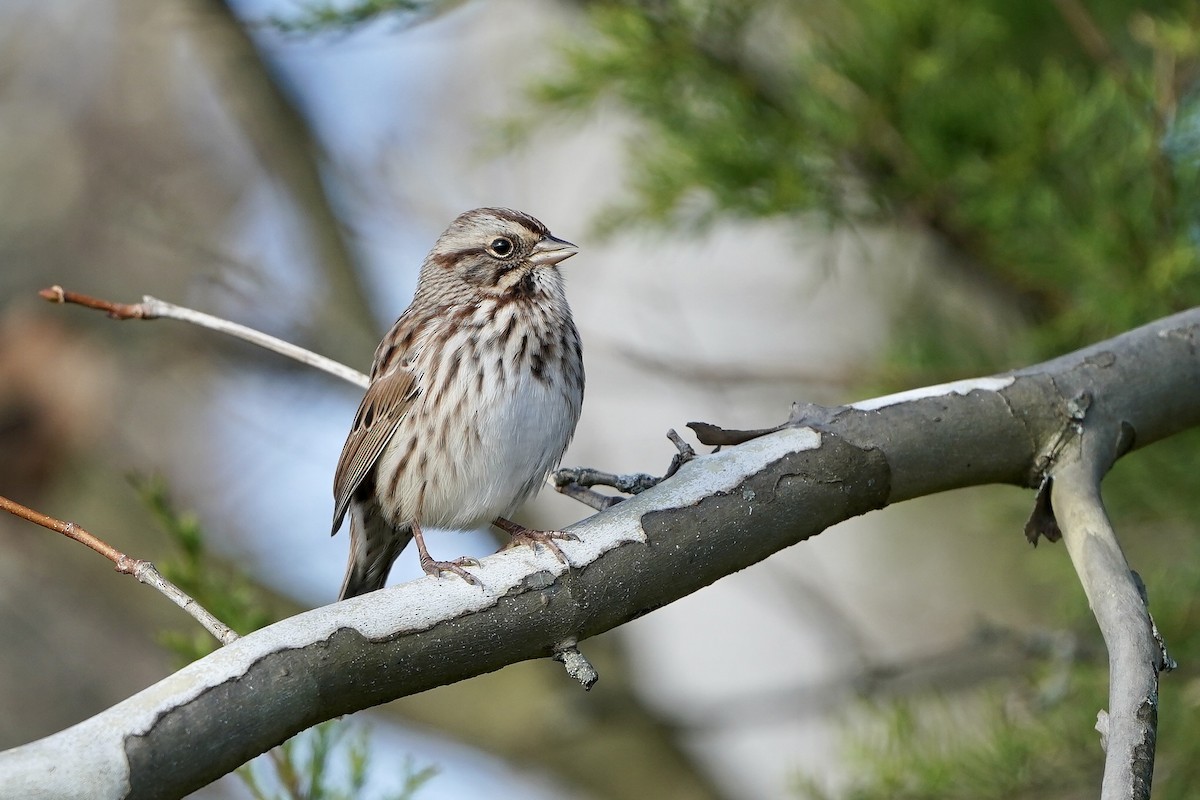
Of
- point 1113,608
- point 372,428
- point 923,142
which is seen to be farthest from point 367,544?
point 1113,608

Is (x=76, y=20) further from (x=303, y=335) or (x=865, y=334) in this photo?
(x=865, y=334)

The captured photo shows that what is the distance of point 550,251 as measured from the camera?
3867 millimetres

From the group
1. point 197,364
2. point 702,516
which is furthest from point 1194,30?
point 197,364

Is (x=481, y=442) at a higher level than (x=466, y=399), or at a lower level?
lower

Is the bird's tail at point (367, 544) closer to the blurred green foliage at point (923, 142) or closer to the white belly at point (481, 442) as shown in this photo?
the white belly at point (481, 442)

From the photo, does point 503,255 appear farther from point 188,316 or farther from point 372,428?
point 188,316

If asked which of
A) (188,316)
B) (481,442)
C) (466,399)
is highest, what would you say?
(466,399)

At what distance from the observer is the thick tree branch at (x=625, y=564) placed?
1867 millimetres

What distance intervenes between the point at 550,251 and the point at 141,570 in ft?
6.53

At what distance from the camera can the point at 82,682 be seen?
729 cm

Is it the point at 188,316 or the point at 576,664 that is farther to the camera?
the point at 188,316

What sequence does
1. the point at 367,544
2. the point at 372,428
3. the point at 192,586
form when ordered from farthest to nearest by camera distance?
the point at 367,544
the point at 372,428
the point at 192,586

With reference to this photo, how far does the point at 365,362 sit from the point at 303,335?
27 cm

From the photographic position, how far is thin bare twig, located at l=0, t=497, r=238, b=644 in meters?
1.99
